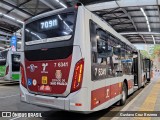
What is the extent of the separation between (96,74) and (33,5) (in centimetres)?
1459

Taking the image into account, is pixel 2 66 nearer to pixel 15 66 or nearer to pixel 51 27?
pixel 15 66

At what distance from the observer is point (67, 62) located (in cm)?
518

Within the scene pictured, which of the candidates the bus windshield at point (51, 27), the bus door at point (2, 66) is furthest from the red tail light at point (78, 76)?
the bus door at point (2, 66)

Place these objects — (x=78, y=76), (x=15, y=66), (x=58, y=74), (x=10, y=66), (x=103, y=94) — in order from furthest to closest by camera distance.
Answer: (x=15, y=66), (x=10, y=66), (x=103, y=94), (x=58, y=74), (x=78, y=76)

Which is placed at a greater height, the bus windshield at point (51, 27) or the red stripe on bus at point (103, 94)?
the bus windshield at point (51, 27)

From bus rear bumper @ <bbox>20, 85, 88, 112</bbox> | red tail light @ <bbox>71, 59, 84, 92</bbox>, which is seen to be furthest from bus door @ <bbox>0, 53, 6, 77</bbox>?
red tail light @ <bbox>71, 59, 84, 92</bbox>

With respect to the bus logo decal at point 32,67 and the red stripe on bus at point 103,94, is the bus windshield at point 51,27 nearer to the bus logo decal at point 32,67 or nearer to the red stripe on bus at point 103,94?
the bus logo decal at point 32,67

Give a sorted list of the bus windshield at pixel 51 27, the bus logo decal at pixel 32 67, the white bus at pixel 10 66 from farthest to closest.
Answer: the white bus at pixel 10 66 → the bus logo decal at pixel 32 67 → the bus windshield at pixel 51 27

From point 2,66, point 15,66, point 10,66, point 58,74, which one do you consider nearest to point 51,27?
point 58,74

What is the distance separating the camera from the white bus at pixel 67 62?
5.04m

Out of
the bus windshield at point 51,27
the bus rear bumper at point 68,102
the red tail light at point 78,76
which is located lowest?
the bus rear bumper at point 68,102

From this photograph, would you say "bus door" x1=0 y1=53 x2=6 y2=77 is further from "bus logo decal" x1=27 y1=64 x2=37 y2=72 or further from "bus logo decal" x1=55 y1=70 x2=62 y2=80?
"bus logo decal" x1=55 y1=70 x2=62 y2=80

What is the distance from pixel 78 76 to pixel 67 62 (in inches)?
17.8

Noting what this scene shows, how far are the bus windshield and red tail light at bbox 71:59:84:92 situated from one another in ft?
2.63
